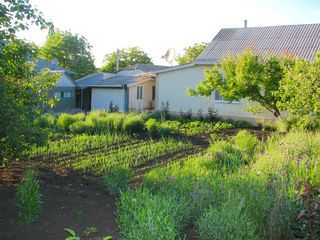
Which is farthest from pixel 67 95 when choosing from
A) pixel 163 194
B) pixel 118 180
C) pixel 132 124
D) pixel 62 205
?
pixel 163 194

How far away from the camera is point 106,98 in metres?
26.1

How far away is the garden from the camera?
12.3 feet

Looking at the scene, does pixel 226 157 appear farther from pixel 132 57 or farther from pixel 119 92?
pixel 132 57

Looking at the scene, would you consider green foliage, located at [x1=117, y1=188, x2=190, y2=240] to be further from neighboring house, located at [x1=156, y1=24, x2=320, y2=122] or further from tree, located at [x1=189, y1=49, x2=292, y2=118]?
neighboring house, located at [x1=156, y1=24, x2=320, y2=122]

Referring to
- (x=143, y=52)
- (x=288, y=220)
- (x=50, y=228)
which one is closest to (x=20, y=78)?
(x=50, y=228)

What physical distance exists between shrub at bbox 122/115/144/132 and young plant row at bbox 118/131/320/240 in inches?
251

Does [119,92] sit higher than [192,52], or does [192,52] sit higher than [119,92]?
[192,52]

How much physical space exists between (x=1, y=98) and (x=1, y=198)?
170cm

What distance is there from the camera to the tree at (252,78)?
523 inches

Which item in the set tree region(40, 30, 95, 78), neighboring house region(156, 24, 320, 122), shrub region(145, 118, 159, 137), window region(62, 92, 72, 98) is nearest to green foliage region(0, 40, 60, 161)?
shrub region(145, 118, 159, 137)

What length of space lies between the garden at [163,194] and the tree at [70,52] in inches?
1403

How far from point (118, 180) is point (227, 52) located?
14.1m

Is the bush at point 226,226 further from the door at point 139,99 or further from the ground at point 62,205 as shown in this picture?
the door at point 139,99

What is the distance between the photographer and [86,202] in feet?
18.4
